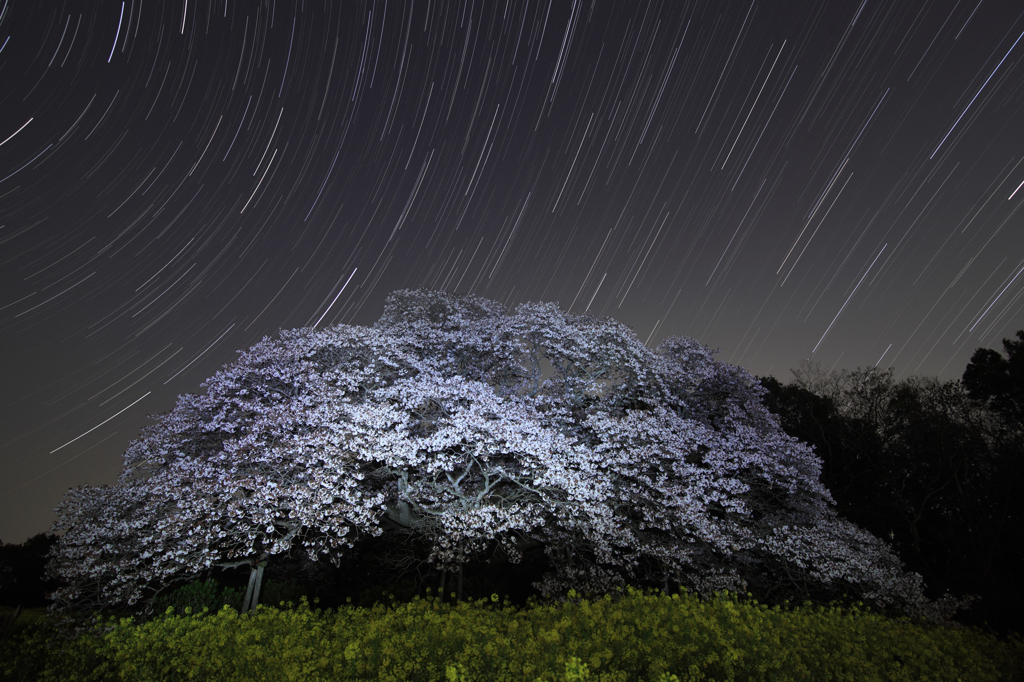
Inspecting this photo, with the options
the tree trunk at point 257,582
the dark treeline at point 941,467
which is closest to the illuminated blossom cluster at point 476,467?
the tree trunk at point 257,582

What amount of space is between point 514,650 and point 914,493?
21.8 m

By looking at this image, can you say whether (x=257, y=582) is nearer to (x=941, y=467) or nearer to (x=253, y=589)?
(x=253, y=589)

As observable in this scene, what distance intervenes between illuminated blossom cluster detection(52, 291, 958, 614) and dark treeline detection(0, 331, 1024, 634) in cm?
343

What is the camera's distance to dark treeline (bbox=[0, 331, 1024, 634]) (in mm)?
16297

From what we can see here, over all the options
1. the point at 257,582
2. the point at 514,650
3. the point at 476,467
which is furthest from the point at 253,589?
the point at 514,650

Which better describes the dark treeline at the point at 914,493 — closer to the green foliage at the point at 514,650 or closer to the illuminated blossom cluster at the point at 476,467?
the illuminated blossom cluster at the point at 476,467

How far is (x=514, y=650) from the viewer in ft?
18.6

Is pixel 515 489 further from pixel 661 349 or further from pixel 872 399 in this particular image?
pixel 872 399

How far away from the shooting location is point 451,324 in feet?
51.4

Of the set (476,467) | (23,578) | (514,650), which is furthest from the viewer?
(23,578)

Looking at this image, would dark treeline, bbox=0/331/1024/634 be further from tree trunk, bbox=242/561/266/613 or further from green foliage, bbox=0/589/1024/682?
green foliage, bbox=0/589/1024/682

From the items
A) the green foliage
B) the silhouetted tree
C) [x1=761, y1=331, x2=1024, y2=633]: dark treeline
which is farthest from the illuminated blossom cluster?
the silhouetted tree

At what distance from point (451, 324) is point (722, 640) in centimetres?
1137

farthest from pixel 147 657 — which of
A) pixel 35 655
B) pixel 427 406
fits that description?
pixel 427 406
